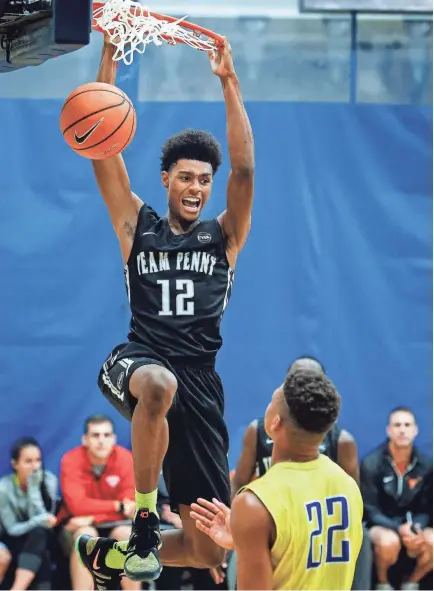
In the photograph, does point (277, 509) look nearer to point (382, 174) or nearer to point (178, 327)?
point (178, 327)

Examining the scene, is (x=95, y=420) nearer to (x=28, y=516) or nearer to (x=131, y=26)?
(x=28, y=516)

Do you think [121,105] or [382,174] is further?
[382,174]

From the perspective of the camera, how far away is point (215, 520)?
489 centimetres

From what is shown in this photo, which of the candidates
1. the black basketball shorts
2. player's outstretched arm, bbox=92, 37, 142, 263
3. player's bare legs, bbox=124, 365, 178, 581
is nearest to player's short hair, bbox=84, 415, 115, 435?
the black basketball shorts

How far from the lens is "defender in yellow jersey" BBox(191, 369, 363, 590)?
422 cm

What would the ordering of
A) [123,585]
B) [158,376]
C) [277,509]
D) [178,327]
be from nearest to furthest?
[277,509]
[158,376]
[178,327]
[123,585]

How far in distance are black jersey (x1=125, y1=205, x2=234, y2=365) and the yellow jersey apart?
5.34ft

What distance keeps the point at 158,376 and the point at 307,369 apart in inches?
45.1

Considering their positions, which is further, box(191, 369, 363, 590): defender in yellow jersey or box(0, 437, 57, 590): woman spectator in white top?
box(0, 437, 57, 590): woman spectator in white top

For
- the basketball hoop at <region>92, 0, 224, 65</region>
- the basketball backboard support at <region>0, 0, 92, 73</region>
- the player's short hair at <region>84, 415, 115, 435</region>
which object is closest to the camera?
the basketball backboard support at <region>0, 0, 92, 73</region>

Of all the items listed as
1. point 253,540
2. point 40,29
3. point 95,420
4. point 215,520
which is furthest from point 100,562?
point 95,420

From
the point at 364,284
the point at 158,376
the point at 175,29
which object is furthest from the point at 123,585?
the point at 175,29

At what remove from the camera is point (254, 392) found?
10000 mm

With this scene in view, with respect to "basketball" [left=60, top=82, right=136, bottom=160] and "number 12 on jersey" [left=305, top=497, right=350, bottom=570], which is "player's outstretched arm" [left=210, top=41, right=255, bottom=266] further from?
"number 12 on jersey" [left=305, top=497, right=350, bottom=570]
